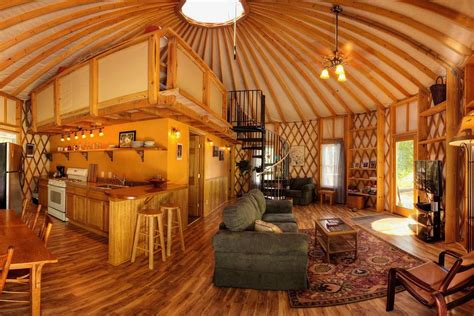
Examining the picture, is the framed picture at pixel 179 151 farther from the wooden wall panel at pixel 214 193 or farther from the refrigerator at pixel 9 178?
the refrigerator at pixel 9 178

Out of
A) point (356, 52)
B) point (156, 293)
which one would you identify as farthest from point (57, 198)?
point (356, 52)

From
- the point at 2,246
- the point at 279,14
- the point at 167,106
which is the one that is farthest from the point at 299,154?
the point at 2,246

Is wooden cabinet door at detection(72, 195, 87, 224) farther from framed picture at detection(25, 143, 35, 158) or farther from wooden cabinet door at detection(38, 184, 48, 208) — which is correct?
framed picture at detection(25, 143, 35, 158)

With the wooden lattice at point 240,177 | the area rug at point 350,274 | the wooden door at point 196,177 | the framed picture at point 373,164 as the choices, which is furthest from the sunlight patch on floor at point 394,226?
the wooden lattice at point 240,177

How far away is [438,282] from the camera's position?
1757 mm

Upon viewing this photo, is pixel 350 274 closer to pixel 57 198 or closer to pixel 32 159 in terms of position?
pixel 57 198

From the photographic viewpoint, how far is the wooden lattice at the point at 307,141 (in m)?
7.47

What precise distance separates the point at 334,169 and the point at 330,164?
0.25 metres

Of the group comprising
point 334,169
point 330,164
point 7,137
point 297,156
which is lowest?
point 334,169

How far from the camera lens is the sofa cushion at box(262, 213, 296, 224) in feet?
11.1

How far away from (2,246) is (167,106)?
2117 mm

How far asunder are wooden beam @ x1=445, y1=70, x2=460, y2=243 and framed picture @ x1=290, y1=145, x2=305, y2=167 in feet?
13.7

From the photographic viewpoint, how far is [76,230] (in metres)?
3.93

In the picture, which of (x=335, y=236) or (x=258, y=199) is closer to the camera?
(x=335, y=236)
